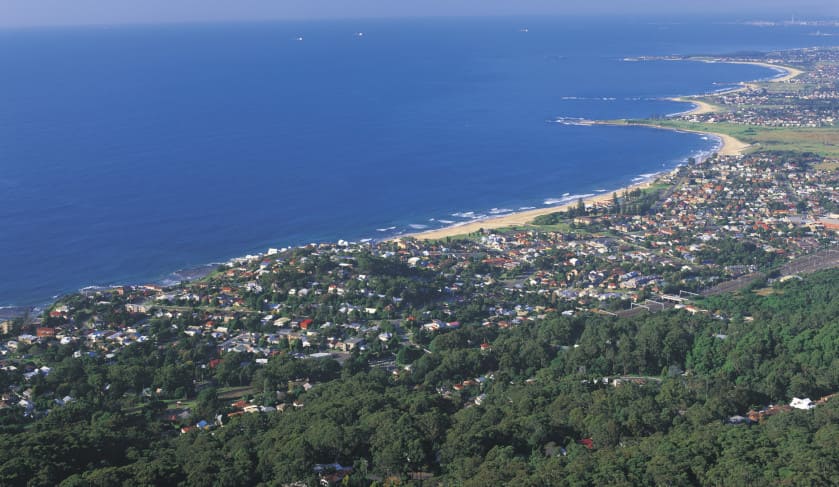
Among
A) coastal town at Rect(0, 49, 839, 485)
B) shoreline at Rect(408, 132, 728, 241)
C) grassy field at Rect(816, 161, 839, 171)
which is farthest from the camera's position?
grassy field at Rect(816, 161, 839, 171)

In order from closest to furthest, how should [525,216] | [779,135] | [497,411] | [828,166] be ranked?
[497,411] < [525,216] < [828,166] < [779,135]

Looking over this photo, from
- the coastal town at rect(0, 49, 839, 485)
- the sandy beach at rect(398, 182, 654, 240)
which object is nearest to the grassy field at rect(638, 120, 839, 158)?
the coastal town at rect(0, 49, 839, 485)

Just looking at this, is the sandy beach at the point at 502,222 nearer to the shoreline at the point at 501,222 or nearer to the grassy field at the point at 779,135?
the shoreline at the point at 501,222

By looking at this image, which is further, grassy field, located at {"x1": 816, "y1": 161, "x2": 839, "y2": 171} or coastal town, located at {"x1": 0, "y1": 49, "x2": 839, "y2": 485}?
grassy field, located at {"x1": 816, "y1": 161, "x2": 839, "y2": 171}

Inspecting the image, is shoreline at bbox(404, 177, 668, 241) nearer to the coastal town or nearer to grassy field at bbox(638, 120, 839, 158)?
the coastal town

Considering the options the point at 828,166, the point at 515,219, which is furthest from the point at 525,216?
A: the point at 828,166

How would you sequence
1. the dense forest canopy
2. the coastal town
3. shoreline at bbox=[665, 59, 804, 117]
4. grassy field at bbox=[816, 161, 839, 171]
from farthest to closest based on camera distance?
1. shoreline at bbox=[665, 59, 804, 117]
2. grassy field at bbox=[816, 161, 839, 171]
3. the coastal town
4. the dense forest canopy

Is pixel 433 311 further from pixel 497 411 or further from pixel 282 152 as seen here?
pixel 282 152
